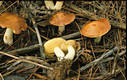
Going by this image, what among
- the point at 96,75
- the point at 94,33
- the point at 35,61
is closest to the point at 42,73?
the point at 35,61

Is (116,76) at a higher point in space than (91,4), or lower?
lower

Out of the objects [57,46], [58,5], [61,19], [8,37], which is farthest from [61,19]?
[8,37]

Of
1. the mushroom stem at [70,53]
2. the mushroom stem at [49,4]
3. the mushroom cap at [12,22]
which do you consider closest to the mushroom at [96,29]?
the mushroom stem at [70,53]

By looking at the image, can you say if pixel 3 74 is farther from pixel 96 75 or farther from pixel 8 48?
pixel 96 75

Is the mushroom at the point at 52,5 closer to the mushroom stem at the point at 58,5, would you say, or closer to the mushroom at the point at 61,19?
the mushroom stem at the point at 58,5

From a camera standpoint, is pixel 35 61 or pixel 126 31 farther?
pixel 126 31

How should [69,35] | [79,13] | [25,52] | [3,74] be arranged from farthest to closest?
[79,13] → [69,35] → [25,52] → [3,74]
